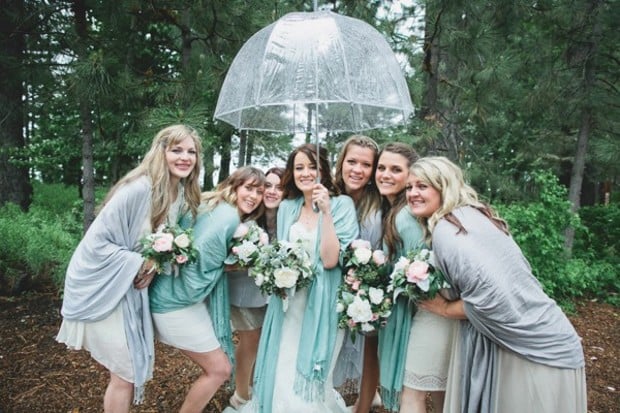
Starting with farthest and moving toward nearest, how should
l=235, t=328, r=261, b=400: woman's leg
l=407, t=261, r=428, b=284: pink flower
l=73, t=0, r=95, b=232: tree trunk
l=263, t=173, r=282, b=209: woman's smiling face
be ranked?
l=73, t=0, r=95, b=232: tree trunk
l=235, t=328, r=261, b=400: woman's leg
l=263, t=173, r=282, b=209: woman's smiling face
l=407, t=261, r=428, b=284: pink flower

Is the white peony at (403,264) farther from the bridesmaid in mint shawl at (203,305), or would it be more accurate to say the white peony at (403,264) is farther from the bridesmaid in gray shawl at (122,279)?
the bridesmaid in gray shawl at (122,279)

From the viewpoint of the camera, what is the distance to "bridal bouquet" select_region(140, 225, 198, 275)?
2576mm

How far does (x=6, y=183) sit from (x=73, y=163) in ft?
33.3

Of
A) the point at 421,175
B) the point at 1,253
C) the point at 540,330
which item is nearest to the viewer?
the point at 540,330

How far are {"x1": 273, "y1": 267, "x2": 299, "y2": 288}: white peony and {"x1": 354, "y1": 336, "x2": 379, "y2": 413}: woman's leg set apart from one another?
3.20ft

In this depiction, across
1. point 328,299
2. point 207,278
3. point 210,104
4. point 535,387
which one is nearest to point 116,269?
point 207,278

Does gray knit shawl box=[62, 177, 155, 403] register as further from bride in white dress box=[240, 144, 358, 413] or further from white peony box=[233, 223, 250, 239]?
bride in white dress box=[240, 144, 358, 413]

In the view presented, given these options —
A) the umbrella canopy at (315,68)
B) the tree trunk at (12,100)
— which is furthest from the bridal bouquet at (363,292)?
the tree trunk at (12,100)

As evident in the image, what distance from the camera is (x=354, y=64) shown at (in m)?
2.71

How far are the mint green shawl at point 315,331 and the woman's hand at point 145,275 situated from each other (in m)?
0.85

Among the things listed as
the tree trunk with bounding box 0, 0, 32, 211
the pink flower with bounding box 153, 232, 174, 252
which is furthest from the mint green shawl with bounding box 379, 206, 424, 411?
the tree trunk with bounding box 0, 0, 32, 211

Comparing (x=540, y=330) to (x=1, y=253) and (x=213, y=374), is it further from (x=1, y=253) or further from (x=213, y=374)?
(x=1, y=253)

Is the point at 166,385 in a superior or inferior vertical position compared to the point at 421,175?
inferior

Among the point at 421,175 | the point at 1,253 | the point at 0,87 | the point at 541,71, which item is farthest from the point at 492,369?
the point at 541,71
